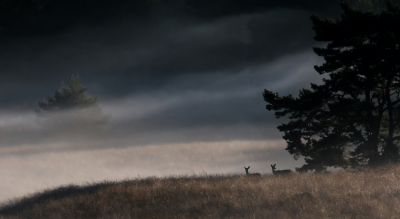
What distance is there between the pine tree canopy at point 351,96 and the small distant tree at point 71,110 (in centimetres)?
4028

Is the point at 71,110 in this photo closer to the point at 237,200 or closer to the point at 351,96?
the point at 351,96

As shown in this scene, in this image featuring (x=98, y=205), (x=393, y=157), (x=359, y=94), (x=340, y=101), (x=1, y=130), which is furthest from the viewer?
(x=1, y=130)

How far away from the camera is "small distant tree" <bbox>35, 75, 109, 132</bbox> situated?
2293 inches

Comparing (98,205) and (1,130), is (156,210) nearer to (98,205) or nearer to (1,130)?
(98,205)

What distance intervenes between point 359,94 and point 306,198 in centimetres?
1963

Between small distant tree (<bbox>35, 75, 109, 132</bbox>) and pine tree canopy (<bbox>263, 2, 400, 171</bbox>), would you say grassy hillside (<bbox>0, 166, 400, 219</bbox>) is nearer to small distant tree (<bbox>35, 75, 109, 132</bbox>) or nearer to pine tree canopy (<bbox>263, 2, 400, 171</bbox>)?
pine tree canopy (<bbox>263, 2, 400, 171</bbox>)

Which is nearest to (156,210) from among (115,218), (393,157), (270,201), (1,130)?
(115,218)

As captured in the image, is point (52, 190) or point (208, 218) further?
point (52, 190)

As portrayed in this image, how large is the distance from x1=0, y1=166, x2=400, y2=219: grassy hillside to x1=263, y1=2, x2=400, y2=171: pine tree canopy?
1022 cm

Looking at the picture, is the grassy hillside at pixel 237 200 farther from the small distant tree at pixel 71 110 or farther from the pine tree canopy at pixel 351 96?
the small distant tree at pixel 71 110

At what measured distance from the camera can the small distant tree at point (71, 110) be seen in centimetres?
5825

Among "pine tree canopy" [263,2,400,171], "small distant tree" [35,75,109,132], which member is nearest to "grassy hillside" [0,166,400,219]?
"pine tree canopy" [263,2,400,171]

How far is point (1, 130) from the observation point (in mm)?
63031

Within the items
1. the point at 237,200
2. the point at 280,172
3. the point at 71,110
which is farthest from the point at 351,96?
the point at 71,110
